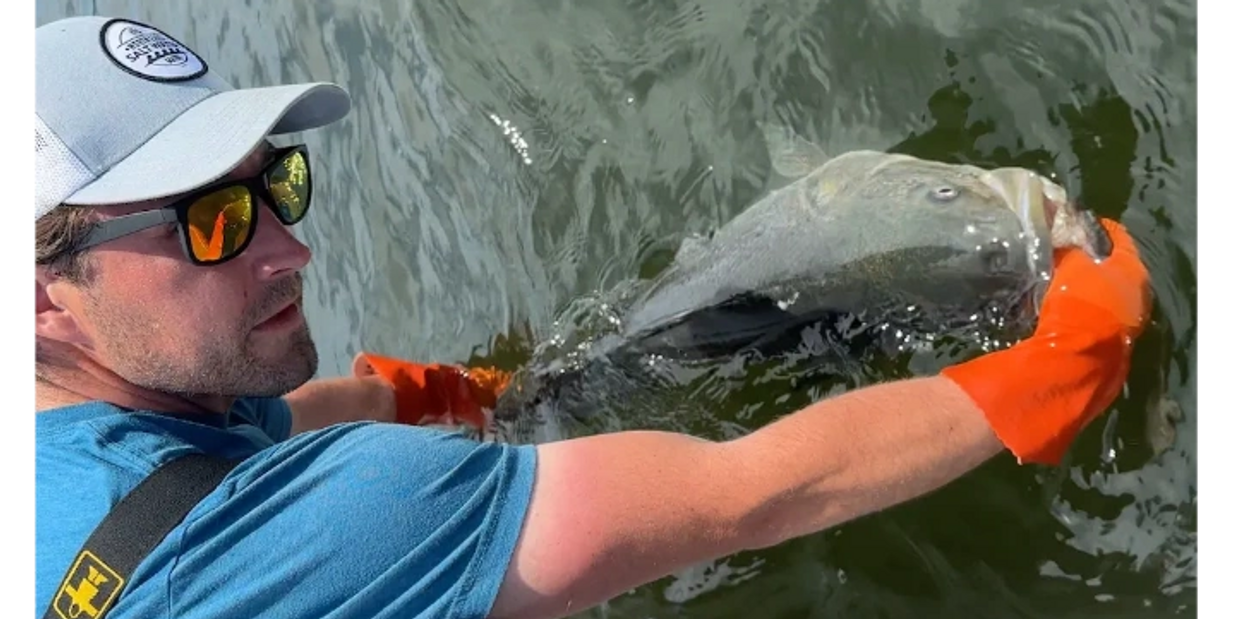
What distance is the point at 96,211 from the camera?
103 inches

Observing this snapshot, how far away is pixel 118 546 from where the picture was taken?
217cm

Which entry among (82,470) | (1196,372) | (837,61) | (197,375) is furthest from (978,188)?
(82,470)

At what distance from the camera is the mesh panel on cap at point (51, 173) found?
258 cm

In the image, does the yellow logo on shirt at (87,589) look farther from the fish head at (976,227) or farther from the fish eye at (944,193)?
the fish eye at (944,193)

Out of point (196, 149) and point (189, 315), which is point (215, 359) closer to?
point (189, 315)

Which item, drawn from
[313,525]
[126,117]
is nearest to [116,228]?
[126,117]

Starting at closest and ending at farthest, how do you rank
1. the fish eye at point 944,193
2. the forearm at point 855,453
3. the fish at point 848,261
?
the forearm at point 855,453, the fish at point 848,261, the fish eye at point 944,193

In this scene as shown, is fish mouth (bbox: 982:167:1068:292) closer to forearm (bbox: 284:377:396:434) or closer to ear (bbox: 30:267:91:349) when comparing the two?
forearm (bbox: 284:377:396:434)

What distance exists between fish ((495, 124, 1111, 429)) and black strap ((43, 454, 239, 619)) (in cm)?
195

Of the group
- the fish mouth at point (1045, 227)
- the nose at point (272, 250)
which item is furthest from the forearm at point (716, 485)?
the nose at point (272, 250)

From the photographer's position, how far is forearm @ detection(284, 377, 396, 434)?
374cm

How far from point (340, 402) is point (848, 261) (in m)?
1.87

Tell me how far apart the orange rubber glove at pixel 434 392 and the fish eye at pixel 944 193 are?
75.0 inches

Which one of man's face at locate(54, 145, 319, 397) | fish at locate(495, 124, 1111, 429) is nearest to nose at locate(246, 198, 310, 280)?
man's face at locate(54, 145, 319, 397)
